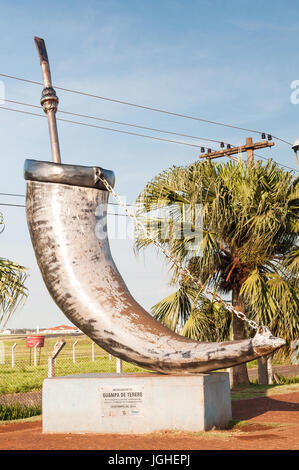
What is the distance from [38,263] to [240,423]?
338 centimetres

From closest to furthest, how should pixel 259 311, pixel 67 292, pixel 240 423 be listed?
pixel 67 292 < pixel 240 423 < pixel 259 311

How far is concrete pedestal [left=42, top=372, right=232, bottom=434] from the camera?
272 inches

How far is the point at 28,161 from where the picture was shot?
7566mm

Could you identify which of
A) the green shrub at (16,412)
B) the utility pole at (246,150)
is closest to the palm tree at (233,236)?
the green shrub at (16,412)

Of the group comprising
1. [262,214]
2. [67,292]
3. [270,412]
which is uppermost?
[262,214]

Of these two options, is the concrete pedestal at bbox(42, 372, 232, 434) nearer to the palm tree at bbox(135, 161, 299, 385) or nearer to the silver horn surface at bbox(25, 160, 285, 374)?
the silver horn surface at bbox(25, 160, 285, 374)

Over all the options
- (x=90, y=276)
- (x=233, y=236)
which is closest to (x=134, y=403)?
(x=90, y=276)

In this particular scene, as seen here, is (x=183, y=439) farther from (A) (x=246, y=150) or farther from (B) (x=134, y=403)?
(A) (x=246, y=150)

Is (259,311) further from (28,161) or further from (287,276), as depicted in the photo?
(28,161)

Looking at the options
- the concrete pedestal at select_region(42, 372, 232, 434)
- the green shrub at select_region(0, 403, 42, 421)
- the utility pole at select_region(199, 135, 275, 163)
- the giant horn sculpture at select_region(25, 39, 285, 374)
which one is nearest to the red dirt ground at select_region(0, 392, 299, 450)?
the concrete pedestal at select_region(42, 372, 232, 434)

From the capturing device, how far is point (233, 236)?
38.8ft

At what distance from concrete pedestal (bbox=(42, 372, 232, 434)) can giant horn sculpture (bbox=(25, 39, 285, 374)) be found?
0.31 meters
